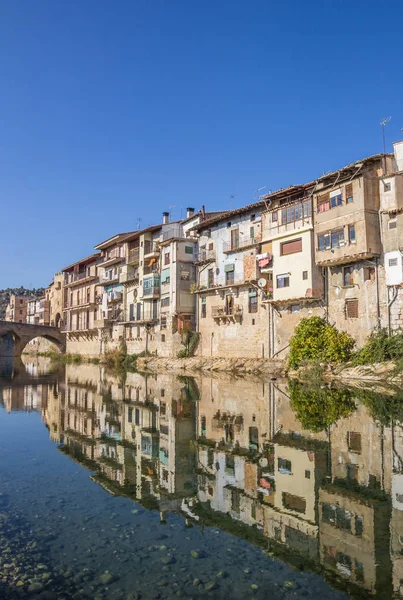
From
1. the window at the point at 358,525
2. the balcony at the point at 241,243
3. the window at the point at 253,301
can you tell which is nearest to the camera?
the window at the point at 358,525

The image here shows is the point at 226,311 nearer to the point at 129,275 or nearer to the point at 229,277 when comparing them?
the point at 229,277

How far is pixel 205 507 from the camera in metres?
Result: 7.80

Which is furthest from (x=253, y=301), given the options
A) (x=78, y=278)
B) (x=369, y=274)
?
(x=78, y=278)

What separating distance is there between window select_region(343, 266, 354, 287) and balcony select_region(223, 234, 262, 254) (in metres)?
8.64

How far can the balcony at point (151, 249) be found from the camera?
48.8m

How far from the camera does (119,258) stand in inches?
2205

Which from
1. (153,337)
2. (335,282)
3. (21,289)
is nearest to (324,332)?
(335,282)

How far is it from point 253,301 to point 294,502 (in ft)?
100

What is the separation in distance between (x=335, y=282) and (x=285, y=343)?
6.33 m

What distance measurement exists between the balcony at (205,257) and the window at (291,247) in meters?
9.34

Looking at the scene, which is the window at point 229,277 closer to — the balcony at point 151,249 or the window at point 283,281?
the window at point 283,281

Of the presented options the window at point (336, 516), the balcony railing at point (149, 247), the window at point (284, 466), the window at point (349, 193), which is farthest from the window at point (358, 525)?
the balcony railing at point (149, 247)

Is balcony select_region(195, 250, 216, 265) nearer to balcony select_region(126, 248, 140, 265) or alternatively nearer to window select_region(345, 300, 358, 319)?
balcony select_region(126, 248, 140, 265)

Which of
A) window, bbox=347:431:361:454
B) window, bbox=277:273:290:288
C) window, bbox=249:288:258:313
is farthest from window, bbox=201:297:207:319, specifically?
window, bbox=347:431:361:454
